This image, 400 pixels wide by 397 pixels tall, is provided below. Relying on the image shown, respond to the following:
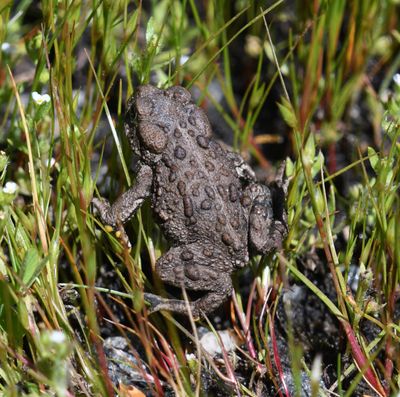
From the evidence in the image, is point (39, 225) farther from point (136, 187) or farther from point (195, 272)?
point (195, 272)

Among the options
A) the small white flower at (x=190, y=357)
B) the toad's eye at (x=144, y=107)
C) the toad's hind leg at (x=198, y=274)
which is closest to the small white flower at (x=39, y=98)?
the toad's eye at (x=144, y=107)

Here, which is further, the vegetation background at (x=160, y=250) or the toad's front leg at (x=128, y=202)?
the toad's front leg at (x=128, y=202)

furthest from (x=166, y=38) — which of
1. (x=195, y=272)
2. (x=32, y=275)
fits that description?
(x=32, y=275)

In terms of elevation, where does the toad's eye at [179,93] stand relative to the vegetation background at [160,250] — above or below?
above

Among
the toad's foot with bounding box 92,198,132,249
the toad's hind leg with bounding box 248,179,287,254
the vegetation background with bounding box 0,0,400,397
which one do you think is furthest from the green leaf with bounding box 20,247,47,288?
the toad's hind leg with bounding box 248,179,287,254

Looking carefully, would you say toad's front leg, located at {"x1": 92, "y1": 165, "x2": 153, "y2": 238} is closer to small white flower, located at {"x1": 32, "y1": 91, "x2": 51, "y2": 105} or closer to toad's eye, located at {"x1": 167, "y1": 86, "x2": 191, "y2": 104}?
toad's eye, located at {"x1": 167, "y1": 86, "x2": 191, "y2": 104}

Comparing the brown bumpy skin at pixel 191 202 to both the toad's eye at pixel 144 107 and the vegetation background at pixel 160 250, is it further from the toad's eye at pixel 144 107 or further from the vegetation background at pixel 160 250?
the vegetation background at pixel 160 250

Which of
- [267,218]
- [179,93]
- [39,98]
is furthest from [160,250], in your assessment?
[39,98]
